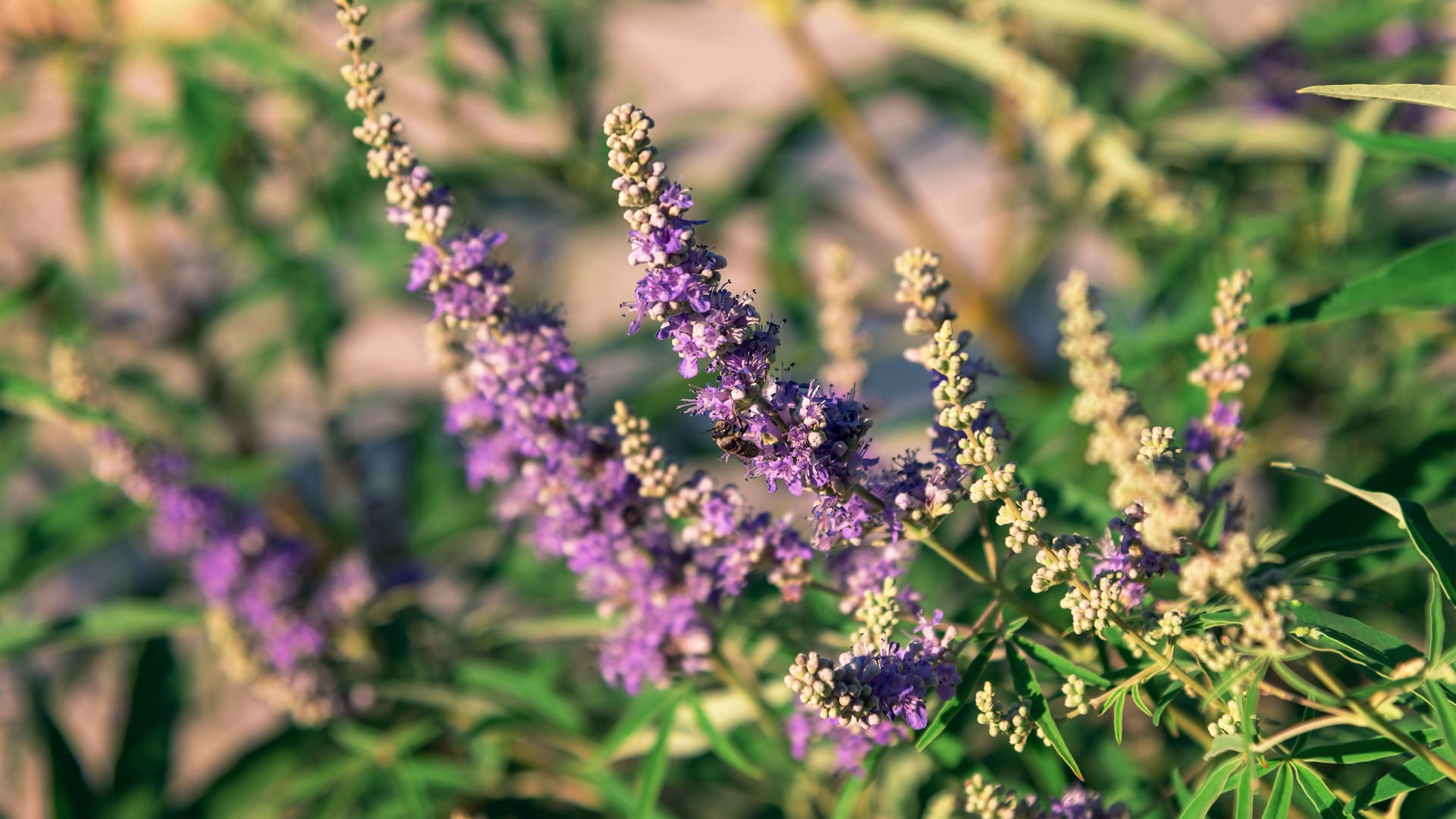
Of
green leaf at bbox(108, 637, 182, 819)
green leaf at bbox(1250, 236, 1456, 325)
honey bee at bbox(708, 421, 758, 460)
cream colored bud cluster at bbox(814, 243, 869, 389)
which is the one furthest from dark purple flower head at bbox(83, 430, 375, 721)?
green leaf at bbox(1250, 236, 1456, 325)

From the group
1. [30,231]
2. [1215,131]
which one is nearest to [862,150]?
[1215,131]

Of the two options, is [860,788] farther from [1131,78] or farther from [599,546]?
[1131,78]

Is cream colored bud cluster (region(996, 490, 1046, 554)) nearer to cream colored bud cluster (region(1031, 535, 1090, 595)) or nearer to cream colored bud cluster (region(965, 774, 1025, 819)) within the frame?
cream colored bud cluster (region(1031, 535, 1090, 595))

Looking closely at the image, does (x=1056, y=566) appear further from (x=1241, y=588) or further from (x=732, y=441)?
(x=732, y=441)

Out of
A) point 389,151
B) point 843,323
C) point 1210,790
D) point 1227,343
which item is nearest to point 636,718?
point 843,323

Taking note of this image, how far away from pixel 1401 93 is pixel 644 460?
1.13m

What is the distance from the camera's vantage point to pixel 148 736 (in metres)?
3.08

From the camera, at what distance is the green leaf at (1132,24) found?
10.6 ft

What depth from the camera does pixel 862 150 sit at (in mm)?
3885

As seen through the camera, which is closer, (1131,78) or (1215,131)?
(1215,131)

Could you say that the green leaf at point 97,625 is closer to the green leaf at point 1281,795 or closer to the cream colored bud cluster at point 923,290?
the cream colored bud cluster at point 923,290

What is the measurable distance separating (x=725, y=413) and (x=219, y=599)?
75.5 inches

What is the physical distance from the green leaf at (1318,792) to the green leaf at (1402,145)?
953mm

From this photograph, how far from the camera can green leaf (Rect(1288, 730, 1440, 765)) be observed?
147 cm
